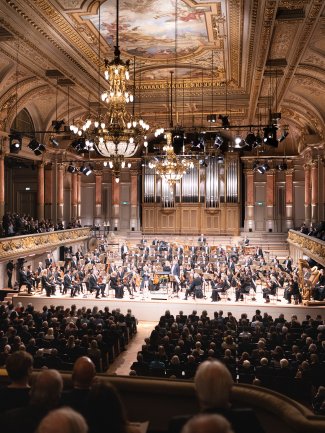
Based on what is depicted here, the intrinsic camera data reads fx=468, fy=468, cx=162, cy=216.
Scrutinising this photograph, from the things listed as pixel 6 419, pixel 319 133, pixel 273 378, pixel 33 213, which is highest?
pixel 319 133

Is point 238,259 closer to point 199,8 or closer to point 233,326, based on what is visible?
point 233,326

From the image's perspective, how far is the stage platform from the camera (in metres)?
14.2

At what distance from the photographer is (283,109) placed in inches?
797

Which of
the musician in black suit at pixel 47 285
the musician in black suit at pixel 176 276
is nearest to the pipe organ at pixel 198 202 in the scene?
the musician in black suit at pixel 176 276

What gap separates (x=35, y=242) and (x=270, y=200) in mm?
14227

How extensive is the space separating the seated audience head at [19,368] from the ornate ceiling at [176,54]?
27.2ft

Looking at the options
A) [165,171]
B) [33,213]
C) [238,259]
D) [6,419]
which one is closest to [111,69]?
[6,419]

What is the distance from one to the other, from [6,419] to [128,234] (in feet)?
83.7

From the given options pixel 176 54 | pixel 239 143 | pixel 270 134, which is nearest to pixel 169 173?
pixel 239 143

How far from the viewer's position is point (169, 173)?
17281 mm

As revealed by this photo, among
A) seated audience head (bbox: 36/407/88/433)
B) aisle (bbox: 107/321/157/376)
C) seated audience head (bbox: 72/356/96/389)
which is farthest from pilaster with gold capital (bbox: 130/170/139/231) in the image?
seated audience head (bbox: 36/407/88/433)

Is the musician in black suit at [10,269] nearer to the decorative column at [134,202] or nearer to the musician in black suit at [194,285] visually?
the musician in black suit at [194,285]

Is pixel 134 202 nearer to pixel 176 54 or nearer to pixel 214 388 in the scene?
pixel 176 54

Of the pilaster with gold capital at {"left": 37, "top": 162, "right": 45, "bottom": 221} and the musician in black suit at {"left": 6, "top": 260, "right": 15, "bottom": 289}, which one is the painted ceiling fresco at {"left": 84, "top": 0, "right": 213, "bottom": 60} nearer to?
the musician in black suit at {"left": 6, "top": 260, "right": 15, "bottom": 289}
